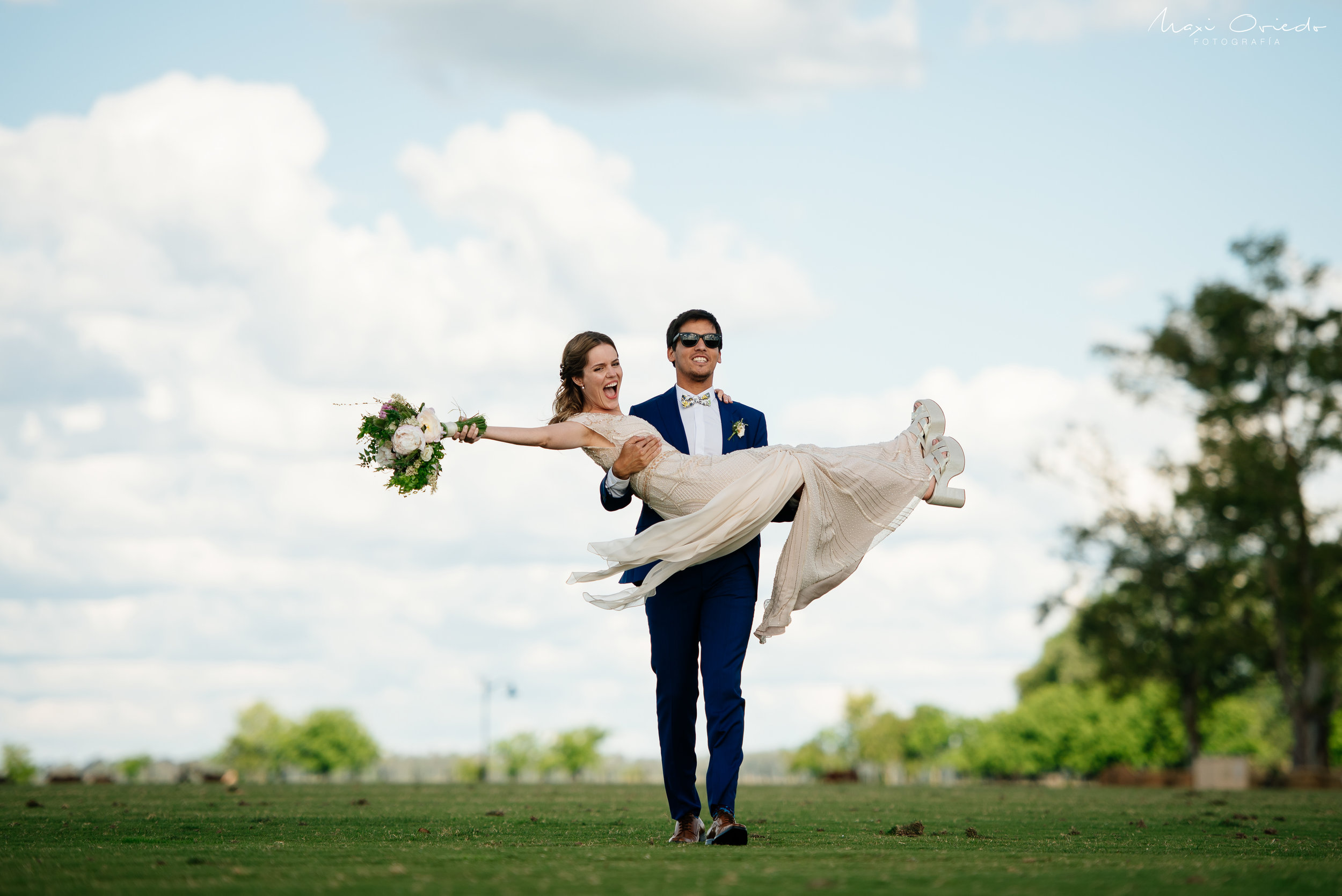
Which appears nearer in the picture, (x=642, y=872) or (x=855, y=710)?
(x=642, y=872)

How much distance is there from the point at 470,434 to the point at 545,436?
17.1 inches

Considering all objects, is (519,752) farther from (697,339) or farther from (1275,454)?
(697,339)

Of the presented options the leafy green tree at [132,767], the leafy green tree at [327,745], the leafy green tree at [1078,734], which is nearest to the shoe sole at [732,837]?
the leafy green tree at [132,767]

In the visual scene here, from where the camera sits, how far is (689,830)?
7.04 m

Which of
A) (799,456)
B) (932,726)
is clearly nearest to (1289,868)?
(799,456)

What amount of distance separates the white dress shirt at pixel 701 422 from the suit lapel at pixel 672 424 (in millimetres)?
20

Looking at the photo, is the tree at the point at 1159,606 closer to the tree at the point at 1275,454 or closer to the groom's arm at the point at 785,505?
the tree at the point at 1275,454

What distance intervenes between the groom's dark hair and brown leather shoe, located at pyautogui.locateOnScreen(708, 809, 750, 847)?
2.84 m

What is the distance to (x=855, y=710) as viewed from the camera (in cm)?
9494

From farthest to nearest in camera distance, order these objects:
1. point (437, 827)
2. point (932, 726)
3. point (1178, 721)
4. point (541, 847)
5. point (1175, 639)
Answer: point (932, 726) < point (1178, 721) < point (1175, 639) < point (437, 827) < point (541, 847)

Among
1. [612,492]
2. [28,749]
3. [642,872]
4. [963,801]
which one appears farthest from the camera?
[28,749]

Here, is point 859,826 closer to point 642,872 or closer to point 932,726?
point 642,872

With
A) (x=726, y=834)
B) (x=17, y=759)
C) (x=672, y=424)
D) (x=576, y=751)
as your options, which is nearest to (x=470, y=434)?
(x=672, y=424)

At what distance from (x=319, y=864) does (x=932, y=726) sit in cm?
9167
